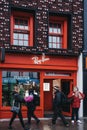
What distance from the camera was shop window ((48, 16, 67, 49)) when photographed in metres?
20.0

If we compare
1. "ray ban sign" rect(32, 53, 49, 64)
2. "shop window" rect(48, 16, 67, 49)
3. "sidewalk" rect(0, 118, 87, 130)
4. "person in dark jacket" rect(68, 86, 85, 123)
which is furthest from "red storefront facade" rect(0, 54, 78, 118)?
"person in dark jacket" rect(68, 86, 85, 123)

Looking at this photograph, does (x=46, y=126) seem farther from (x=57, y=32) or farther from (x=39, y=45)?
(x=57, y=32)

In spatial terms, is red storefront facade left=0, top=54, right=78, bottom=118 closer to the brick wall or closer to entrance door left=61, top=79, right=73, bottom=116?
entrance door left=61, top=79, right=73, bottom=116

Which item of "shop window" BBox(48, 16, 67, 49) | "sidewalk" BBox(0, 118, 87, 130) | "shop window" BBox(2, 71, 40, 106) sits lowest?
"sidewalk" BBox(0, 118, 87, 130)

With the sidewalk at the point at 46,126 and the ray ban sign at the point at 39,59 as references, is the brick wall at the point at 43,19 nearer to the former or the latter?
the ray ban sign at the point at 39,59

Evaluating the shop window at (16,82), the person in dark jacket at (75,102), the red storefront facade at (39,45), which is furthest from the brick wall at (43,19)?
the person in dark jacket at (75,102)

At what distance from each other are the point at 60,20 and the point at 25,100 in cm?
598

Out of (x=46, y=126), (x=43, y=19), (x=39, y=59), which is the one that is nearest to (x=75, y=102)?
(x=46, y=126)

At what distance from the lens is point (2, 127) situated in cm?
1591

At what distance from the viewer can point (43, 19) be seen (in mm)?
19359

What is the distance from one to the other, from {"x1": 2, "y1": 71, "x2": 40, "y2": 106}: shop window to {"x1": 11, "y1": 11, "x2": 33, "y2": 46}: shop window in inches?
60.7

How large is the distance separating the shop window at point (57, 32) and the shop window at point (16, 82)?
1.96m

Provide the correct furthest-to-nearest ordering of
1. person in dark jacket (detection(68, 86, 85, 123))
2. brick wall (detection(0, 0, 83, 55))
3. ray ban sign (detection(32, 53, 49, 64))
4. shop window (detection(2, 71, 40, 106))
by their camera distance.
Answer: ray ban sign (detection(32, 53, 49, 64)) → shop window (detection(2, 71, 40, 106)) → brick wall (detection(0, 0, 83, 55)) → person in dark jacket (detection(68, 86, 85, 123))

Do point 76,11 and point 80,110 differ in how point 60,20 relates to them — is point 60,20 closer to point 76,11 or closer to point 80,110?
point 76,11
